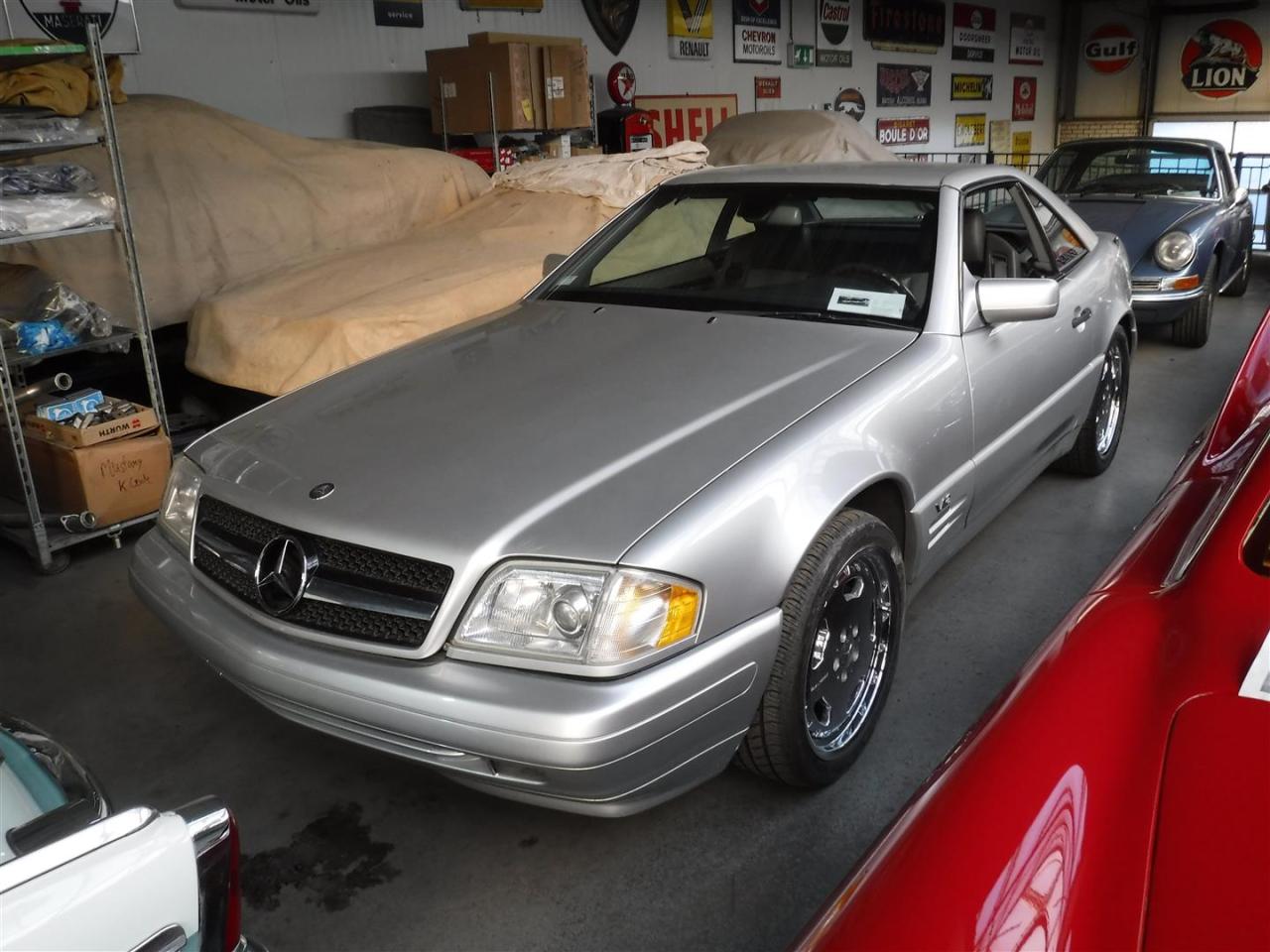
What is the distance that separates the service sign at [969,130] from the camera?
50.0 feet

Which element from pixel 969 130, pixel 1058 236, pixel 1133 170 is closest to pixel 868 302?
pixel 1058 236

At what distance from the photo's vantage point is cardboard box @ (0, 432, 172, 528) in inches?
150

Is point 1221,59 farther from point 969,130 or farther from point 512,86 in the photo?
point 512,86

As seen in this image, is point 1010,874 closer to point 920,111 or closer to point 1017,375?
point 1017,375

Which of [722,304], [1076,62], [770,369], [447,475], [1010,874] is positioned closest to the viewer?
[1010,874]

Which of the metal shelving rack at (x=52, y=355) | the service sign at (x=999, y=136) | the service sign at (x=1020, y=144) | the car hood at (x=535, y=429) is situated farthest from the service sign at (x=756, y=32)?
the car hood at (x=535, y=429)

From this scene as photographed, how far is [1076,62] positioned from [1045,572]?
58.0ft

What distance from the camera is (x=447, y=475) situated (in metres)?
2.11

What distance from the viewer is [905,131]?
45.8 ft

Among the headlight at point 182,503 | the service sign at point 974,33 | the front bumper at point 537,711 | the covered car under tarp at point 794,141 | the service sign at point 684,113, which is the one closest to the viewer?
the front bumper at point 537,711

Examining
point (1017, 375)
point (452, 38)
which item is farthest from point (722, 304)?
point (452, 38)

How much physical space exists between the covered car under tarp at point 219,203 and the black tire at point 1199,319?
14.4 feet

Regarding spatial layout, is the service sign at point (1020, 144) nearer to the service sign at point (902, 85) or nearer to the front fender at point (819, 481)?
the service sign at point (902, 85)

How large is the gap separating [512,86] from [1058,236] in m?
3.94
